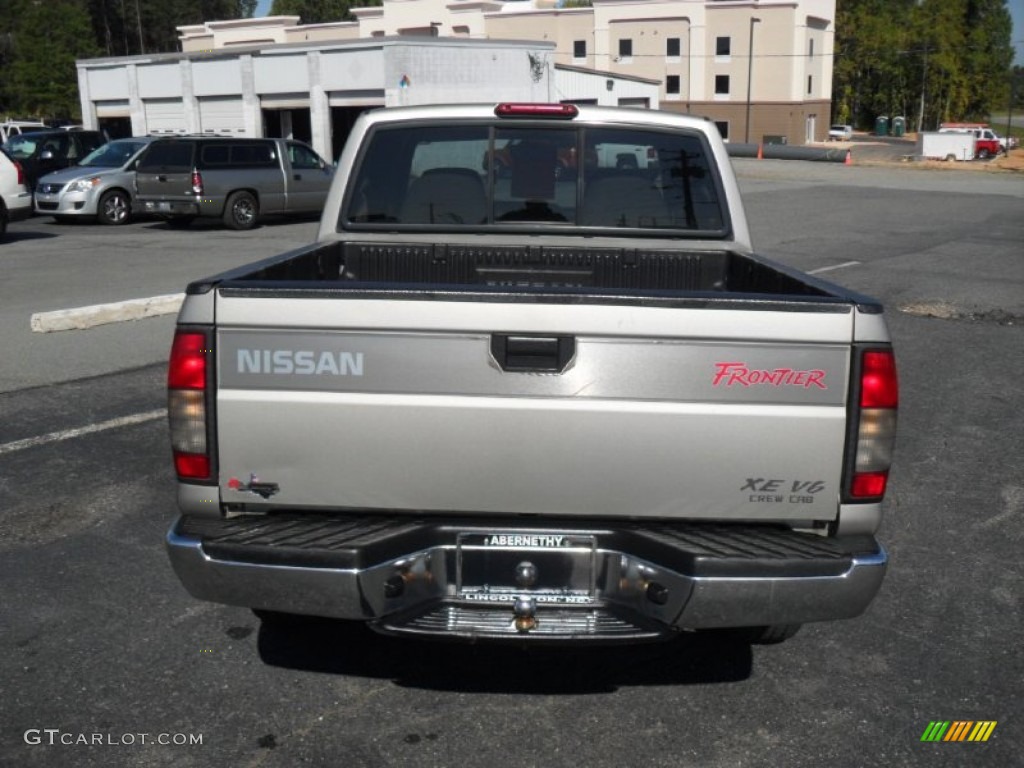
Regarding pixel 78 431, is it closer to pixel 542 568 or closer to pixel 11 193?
pixel 542 568

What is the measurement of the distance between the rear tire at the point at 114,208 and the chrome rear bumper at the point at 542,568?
67.1 ft

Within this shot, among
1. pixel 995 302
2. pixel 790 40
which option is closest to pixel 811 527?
pixel 995 302

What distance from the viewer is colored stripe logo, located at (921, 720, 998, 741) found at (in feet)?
12.5

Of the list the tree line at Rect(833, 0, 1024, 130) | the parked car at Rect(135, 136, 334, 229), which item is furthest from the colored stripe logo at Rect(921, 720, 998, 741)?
the tree line at Rect(833, 0, 1024, 130)

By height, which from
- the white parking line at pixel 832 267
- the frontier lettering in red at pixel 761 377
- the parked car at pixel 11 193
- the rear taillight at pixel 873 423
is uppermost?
the frontier lettering in red at pixel 761 377

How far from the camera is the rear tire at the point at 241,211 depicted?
21.5m

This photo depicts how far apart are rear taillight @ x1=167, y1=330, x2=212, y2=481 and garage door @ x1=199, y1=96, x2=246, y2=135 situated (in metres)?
40.2

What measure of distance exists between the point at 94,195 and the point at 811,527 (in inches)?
831

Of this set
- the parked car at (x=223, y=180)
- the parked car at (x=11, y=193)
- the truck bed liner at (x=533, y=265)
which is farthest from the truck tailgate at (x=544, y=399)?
the parked car at (x=223, y=180)

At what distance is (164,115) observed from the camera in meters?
44.8

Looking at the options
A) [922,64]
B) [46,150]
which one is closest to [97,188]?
[46,150]

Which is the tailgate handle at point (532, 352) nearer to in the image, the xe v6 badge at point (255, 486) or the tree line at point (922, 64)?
the xe v6 badge at point (255, 486)

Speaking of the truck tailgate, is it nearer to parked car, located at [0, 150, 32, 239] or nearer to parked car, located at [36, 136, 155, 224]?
parked car, located at [0, 150, 32, 239]

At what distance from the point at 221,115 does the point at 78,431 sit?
37.5 m
